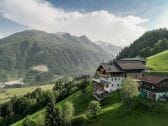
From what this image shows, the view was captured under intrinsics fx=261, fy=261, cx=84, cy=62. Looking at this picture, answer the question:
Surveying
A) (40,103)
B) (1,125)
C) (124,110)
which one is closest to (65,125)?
(124,110)

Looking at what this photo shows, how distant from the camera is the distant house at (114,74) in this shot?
111938mm

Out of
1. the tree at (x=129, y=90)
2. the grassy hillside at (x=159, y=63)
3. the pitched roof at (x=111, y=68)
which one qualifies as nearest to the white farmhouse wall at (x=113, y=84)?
the pitched roof at (x=111, y=68)

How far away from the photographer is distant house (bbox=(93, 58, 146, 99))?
367 ft

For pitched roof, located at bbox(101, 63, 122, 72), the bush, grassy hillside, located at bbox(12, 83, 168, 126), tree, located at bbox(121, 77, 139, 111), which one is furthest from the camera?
pitched roof, located at bbox(101, 63, 122, 72)

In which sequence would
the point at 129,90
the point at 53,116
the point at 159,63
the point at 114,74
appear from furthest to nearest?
the point at 159,63, the point at 114,74, the point at 53,116, the point at 129,90

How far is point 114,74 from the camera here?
112500 mm

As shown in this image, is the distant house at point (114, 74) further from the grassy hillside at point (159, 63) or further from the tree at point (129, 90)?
the grassy hillside at point (159, 63)

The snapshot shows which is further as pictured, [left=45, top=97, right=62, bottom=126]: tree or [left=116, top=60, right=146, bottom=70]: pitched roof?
[left=116, top=60, right=146, bottom=70]: pitched roof

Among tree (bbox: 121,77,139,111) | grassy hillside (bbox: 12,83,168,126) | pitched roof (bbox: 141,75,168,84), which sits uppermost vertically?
pitched roof (bbox: 141,75,168,84)

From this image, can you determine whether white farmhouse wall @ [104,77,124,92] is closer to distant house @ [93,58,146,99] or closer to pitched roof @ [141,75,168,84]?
distant house @ [93,58,146,99]

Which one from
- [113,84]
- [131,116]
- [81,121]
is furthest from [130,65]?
[81,121]

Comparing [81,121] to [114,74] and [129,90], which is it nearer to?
[129,90]

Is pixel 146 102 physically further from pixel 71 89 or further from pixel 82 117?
pixel 71 89

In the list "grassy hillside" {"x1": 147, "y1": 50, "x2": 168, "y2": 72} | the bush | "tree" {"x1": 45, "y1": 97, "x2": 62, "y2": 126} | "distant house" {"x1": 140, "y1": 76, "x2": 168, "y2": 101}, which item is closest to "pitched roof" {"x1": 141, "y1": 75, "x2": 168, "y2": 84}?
"distant house" {"x1": 140, "y1": 76, "x2": 168, "y2": 101}
